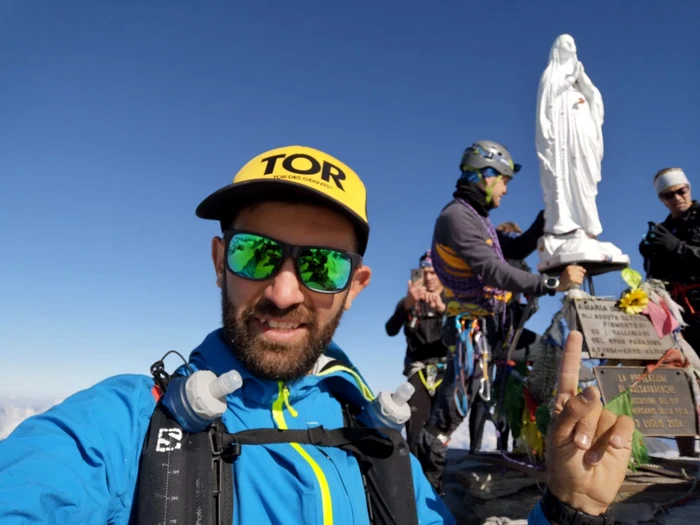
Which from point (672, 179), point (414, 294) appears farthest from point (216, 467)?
point (672, 179)

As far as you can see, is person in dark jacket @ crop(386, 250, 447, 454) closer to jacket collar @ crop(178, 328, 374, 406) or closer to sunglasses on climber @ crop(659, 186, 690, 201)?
sunglasses on climber @ crop(659, 186, 690, 201)

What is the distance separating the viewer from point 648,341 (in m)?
4.70

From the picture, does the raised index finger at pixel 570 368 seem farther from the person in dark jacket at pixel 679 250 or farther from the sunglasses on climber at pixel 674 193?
the sunglasses on climber at pixel 674 193

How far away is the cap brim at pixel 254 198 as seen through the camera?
1798mm

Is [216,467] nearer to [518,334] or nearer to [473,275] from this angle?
[473,275]

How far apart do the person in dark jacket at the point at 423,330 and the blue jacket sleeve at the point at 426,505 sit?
3999 mm

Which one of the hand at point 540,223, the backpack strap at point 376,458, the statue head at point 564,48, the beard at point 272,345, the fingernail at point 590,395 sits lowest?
the backpack strap at point 376,458

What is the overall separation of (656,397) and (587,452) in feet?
11.7

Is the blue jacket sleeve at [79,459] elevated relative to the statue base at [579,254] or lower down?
lower down

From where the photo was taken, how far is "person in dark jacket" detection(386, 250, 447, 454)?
6.01 m

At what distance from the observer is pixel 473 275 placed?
4.87 meters

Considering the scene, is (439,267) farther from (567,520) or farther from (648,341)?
(567,520)

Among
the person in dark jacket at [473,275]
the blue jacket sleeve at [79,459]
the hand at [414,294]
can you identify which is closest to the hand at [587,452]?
Result: the blue jacket sleeve at [79,459]

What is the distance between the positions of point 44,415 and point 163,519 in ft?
1.35
